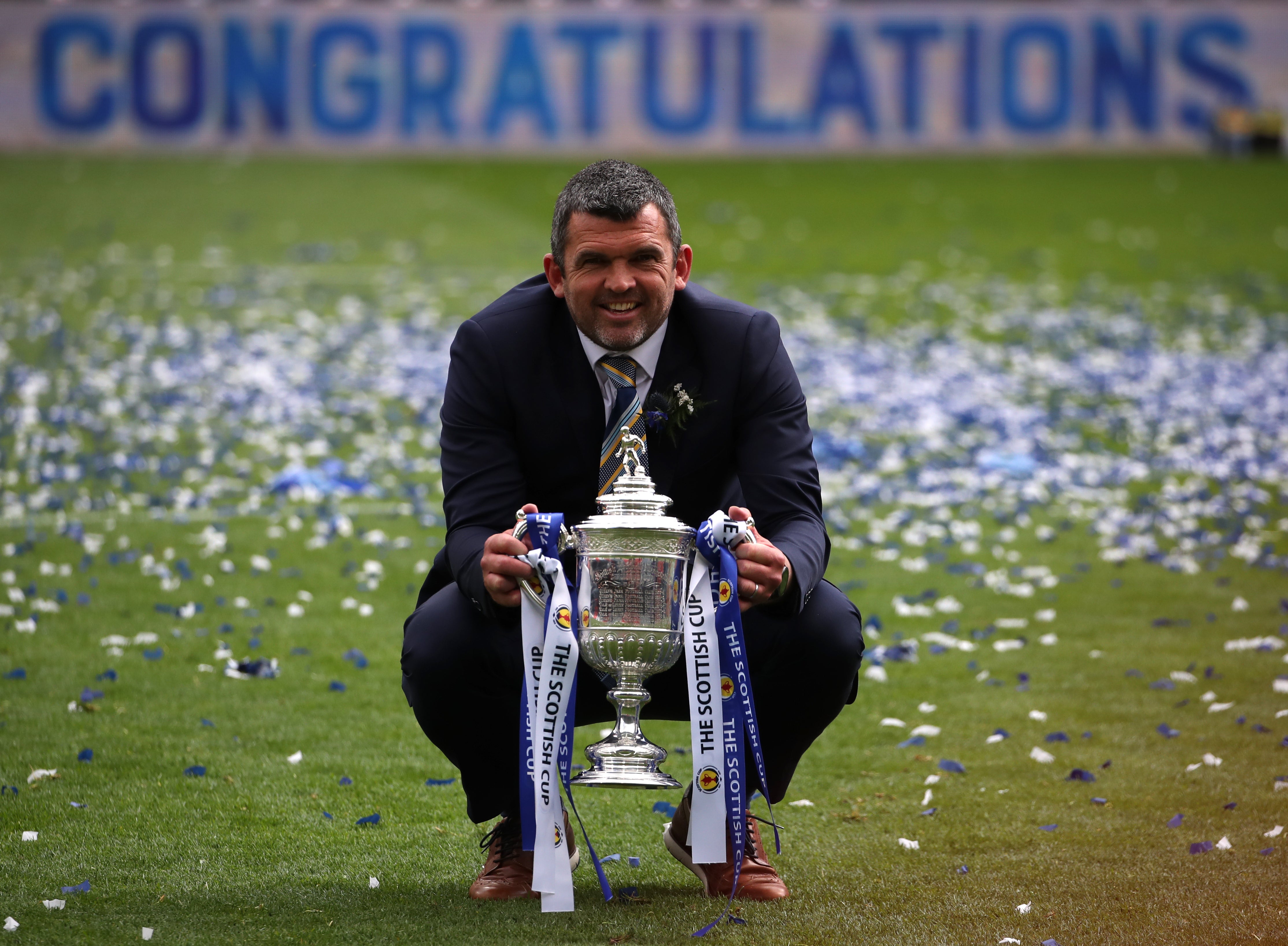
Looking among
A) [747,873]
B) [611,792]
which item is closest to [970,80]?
[611,792]

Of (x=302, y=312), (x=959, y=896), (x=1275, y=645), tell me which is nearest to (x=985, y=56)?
(x=302, y=312)

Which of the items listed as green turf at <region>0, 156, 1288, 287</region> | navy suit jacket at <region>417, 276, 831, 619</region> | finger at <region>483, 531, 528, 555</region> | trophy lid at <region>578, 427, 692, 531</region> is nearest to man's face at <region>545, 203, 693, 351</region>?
navy suit jacket at <region>417, 276, 831, 619</region>

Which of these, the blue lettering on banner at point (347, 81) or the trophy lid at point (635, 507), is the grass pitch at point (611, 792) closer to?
the trophy lid at point (635, 507)

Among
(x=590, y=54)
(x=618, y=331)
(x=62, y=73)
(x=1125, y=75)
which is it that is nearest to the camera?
(x=618, y=331)

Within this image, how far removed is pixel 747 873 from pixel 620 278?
4.75 feet

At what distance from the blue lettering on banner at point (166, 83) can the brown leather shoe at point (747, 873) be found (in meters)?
27.7

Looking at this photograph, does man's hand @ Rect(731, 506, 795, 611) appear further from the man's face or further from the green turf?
the green turf

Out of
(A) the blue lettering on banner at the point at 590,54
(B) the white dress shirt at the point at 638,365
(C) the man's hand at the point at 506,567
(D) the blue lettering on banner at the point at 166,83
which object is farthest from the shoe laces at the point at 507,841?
(D) the blue lettering on banner at the point at 166,83

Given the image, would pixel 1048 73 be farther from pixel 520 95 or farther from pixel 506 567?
pixel 506 567

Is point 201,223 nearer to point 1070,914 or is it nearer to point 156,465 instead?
point 156,465

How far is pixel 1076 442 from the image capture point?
10.7 m

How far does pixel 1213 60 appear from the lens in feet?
97.0

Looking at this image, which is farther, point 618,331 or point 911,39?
point 911,39

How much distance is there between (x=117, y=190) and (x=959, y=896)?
22.6 meters
